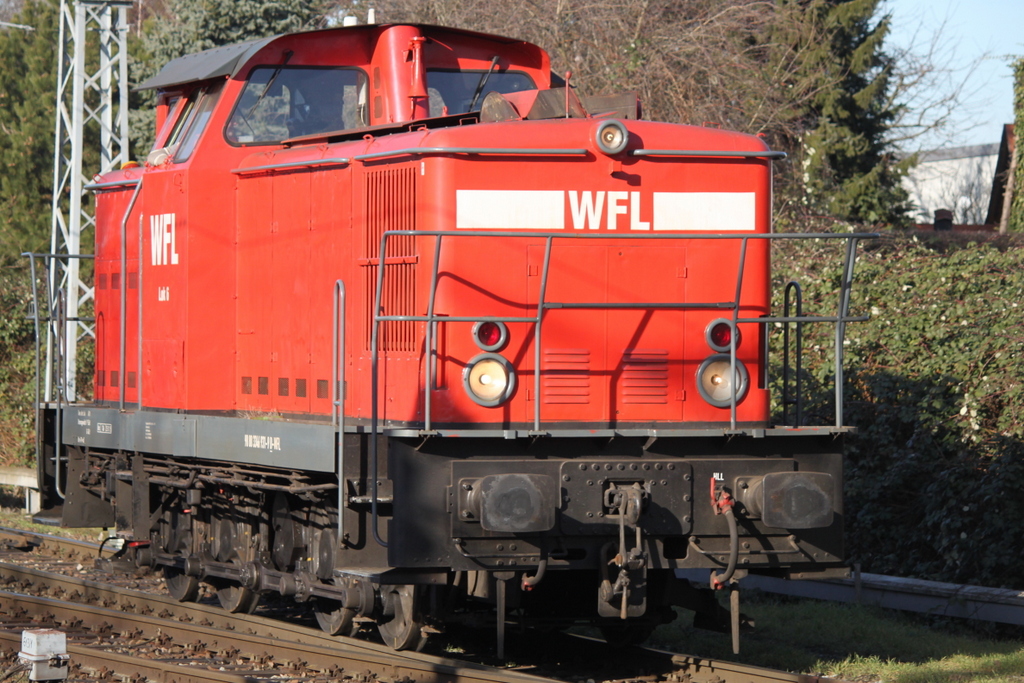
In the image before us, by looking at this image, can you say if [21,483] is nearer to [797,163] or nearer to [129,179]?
[129,179]

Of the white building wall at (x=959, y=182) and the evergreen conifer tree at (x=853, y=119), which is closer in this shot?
the evergreen conifer tree at (x=853, y=119)

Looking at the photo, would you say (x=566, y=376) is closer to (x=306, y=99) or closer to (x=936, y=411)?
(x=306, y=99)

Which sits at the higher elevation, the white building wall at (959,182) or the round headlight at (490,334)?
the white building wall at (959,182)

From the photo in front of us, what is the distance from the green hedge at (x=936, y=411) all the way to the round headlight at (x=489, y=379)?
489 cm

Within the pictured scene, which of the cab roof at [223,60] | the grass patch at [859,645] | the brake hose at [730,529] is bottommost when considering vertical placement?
the grass patch at [859,645]

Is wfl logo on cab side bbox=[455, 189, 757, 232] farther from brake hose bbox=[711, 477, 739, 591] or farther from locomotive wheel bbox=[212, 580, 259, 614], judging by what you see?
locomotive wheel bbox=[212, 580, 259, 614]

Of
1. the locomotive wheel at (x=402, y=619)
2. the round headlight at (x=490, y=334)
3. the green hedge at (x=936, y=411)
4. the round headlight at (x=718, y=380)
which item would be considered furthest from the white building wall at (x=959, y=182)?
the round headlight at (x=490, y=334)

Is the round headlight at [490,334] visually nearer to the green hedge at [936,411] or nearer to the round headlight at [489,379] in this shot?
the round headlight at [489,379]

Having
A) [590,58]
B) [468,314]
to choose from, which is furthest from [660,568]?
[590,58]

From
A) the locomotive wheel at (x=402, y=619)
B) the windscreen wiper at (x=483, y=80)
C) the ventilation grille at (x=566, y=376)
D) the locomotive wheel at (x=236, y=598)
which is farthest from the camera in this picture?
the locomotive wheel at (x=236, y=598)

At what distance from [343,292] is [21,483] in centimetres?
896

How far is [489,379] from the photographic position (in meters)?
6.19

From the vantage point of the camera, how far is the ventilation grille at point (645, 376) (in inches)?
256

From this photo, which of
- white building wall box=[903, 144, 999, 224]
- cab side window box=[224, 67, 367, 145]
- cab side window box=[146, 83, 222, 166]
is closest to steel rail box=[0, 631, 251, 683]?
cab side window box=[146, 83, 222, 166]
